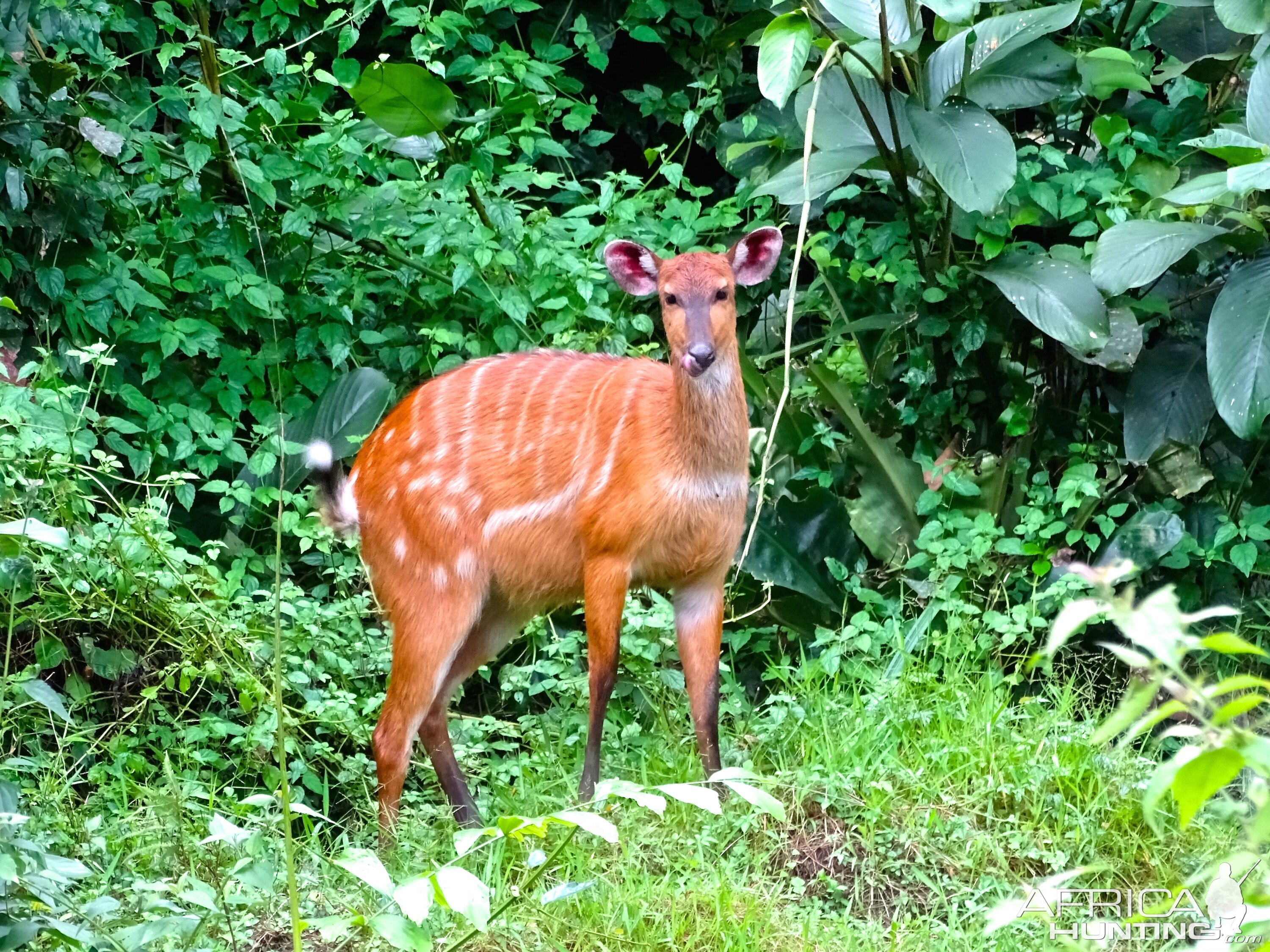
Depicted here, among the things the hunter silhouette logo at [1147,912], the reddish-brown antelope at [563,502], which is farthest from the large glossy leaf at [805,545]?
the hunter silhouette logo at [1147,912]

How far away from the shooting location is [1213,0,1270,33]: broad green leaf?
475 centimetres

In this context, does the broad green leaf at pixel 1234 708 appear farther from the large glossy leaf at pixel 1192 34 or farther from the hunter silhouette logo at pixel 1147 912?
the large glossy leaf at pixel 1192 34

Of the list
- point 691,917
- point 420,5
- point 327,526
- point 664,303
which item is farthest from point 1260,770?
point 420,5

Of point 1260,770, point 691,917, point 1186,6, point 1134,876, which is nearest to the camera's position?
point 1260,770

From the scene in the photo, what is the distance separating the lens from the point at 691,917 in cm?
338

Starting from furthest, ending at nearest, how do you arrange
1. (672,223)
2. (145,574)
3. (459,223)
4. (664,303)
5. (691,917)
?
(672,223) → (459,223) → (145,574) → (664,303) → (691,917)

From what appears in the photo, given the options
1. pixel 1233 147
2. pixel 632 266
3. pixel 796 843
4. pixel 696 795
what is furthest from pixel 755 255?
pixel 696 795

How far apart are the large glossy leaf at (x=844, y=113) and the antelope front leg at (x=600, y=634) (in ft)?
5.85

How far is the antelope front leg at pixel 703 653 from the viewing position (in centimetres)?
422

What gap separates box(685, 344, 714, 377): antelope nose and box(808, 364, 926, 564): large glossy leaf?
1.54 m

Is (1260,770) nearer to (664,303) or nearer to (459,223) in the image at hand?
(664,303)

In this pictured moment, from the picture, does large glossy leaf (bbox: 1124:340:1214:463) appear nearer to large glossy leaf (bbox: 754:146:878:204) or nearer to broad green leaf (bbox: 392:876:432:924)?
large glossy leaf (bbox: 754:146:878:204)

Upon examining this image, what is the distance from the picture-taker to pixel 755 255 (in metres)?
4.38

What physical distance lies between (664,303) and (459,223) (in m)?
1.63
